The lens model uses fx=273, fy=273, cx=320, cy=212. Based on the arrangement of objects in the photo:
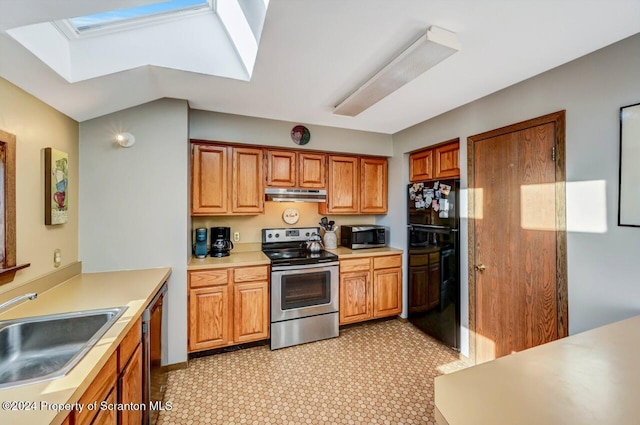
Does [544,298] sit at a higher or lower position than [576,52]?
lower

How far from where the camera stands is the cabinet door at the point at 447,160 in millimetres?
2680

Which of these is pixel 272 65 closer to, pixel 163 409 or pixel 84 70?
pixel 84 70

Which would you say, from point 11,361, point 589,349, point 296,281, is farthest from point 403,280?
point 11,361

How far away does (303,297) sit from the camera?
286cm

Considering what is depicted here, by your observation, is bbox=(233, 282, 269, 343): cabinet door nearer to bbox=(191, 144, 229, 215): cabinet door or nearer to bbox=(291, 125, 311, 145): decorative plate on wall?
bbox=(191, 144, 229, 215): cabinet door

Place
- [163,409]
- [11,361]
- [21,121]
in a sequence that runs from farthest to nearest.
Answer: [163,409], [21,121], [11,361]

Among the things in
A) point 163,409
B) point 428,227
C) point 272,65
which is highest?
point 272,65

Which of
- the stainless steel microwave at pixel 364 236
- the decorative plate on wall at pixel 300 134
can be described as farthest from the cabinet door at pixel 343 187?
the decorative plate on wall at pixel 300 134

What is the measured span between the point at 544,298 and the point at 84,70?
11.0ft

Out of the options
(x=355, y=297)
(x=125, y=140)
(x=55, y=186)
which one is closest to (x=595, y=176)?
(x=355, y=297)

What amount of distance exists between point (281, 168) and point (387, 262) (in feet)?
5.52

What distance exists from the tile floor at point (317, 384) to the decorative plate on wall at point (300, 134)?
218 centimetres

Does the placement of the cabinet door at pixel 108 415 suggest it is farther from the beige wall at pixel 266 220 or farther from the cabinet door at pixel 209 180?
the beige wall at pixel 266 220

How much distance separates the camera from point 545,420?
26.7 inches
